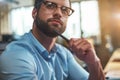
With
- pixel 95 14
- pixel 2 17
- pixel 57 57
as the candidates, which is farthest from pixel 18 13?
pixel 57 57

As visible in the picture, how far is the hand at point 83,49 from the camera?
4.14 feet

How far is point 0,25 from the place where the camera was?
816 cm

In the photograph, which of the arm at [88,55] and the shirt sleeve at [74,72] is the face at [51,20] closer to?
the arm at [88,55]

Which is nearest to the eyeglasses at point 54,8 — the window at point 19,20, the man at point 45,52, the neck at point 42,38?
the man at point 45,52

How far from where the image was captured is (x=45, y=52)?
134 cm

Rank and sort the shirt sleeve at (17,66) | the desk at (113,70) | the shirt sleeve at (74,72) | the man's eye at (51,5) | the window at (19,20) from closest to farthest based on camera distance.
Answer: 1. the shirt sleeve at (17,66)
2. the man's eye at (51,5)
3. the shirt sleeve at (74,72)
4. the desk at (113,70)
5. the window at (19,20)

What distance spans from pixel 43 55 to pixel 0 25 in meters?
7.05

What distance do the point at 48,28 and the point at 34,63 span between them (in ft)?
0.72

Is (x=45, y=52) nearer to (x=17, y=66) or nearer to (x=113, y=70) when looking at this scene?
(x=17, y=66)

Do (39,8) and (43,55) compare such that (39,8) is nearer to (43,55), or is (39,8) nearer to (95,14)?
(43,55)

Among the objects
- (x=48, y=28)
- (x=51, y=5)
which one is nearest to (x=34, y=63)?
(x=48, y=28)

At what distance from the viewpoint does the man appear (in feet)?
3.80

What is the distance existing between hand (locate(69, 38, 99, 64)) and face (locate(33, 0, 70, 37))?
0.14 meters

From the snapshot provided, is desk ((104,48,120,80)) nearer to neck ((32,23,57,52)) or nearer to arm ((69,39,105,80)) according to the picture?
arm ((69,39,105,80))
